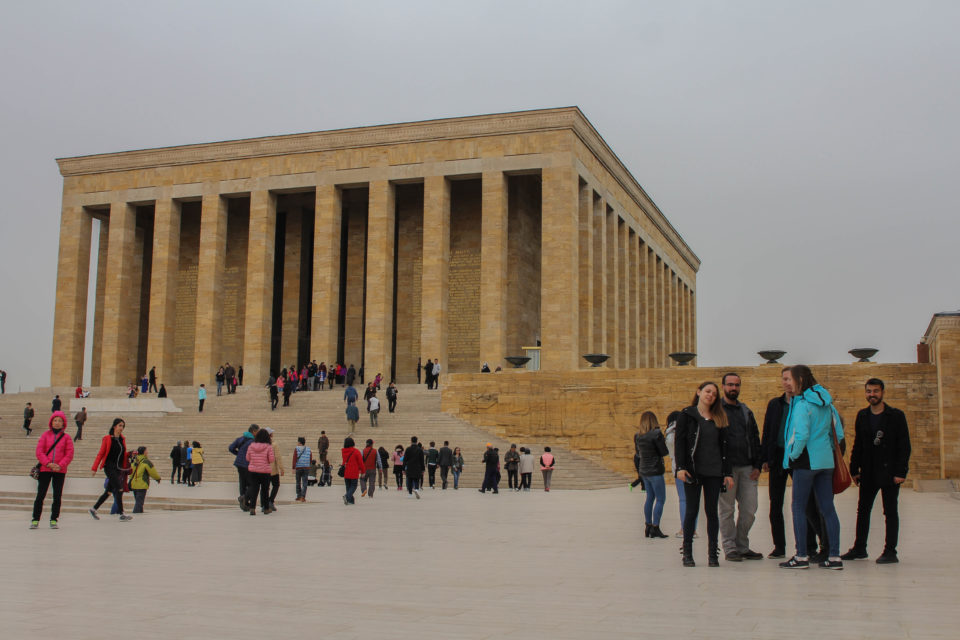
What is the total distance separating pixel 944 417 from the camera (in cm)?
2033

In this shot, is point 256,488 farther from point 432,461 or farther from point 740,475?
point 432,461

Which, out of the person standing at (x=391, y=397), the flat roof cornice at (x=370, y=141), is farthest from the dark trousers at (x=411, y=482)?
the flat roof cornice at (x=370, y=141)

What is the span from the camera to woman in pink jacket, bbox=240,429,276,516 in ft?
40.7

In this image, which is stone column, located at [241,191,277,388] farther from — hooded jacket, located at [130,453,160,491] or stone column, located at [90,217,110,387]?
hooded jacket, located at [130,453,160,491]

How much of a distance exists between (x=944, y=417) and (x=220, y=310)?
25966 mm

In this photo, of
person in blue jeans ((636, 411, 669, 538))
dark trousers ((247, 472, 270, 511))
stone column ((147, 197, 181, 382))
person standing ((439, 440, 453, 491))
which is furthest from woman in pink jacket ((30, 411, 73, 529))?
stone column ((147, 197, 181, 382))

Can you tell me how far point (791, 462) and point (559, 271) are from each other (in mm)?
25269

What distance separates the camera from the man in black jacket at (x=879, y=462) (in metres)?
7.21

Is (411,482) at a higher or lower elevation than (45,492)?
lower

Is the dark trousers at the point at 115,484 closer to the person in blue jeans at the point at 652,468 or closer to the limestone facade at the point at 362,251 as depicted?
the person in blue jeans at the point at 652,468

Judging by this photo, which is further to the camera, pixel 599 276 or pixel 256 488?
pixel 599 276

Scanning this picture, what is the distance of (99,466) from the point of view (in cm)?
1131

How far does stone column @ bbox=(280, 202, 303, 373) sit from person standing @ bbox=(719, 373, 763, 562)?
30.7 metres

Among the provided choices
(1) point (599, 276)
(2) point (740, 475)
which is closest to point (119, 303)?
(1) point (599, 276)
